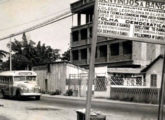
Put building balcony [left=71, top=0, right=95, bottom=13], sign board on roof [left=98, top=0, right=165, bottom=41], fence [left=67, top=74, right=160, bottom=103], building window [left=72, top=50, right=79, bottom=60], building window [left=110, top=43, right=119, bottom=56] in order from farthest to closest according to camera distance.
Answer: building window [left=72, top=50, right=79, bottom=60] < building balcony [left=71, top=0, right=95, bottom=13] < building window [left=110, top=43, right=119, bottom=56] < fence [left=67, top=74, right=160, bottom=103] < sign board on roof [left=98, top=0, right=165, bottom=41]

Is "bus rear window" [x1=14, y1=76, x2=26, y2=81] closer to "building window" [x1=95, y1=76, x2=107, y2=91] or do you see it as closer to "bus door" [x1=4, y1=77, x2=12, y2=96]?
"bus door" [x1=4, y1=77, x2=12, y2=96]

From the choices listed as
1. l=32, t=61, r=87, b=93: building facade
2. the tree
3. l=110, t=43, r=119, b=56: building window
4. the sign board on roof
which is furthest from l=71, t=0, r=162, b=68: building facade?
the sign board on roof

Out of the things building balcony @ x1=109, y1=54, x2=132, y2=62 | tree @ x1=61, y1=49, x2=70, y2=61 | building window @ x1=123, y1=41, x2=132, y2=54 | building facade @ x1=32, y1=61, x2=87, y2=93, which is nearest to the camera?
building facade @ x1=32, y1=61, x2=87, y2=93

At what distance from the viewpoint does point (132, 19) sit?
962 centimetres

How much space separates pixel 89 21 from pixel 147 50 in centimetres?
1595

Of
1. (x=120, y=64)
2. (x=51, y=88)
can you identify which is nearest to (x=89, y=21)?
(x=120, y=64)

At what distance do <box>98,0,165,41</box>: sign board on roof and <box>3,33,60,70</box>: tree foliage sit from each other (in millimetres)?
69918

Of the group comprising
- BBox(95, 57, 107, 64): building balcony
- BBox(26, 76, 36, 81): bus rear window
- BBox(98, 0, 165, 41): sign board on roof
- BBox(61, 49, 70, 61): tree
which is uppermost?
BBox(61, 49, 70, 61): tree

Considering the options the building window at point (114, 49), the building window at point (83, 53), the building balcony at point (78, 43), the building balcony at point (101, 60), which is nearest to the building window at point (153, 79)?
the building window at point (114, 49)

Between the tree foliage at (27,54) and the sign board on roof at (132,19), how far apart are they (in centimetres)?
6992

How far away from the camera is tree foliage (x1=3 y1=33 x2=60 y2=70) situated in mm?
80625

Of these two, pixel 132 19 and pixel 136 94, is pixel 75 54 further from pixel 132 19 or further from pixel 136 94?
pixel 132 19

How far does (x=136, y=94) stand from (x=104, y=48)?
29.7m

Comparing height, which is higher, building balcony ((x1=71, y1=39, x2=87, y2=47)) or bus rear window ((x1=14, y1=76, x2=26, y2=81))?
building balcony ((x1=71, y1=39, x2=87, y2=47))
